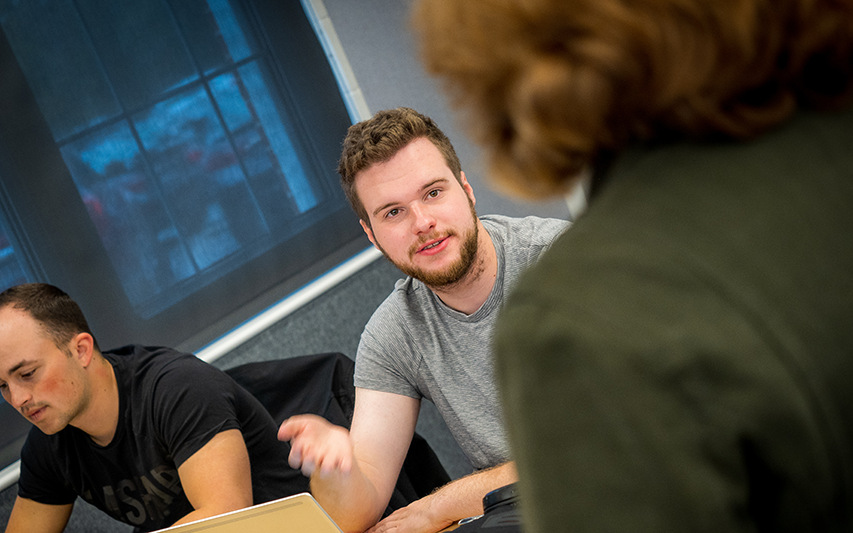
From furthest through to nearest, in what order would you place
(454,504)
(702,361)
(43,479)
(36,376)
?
(43,479) → (36,376) → (454,504) → (702,361)

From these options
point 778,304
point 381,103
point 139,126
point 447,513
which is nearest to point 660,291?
point 778,304

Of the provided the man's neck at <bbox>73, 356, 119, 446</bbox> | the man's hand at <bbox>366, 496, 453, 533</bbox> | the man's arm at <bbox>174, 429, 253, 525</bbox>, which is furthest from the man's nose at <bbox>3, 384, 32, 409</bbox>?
the man's hand at <bbox>366, 496, 453, 533</bbox>

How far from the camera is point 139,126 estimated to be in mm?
1823

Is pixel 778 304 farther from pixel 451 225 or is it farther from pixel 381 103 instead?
pixel 381 103

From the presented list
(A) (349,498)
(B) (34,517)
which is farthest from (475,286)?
(B) (34,517)

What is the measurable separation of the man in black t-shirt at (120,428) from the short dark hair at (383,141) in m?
0.49

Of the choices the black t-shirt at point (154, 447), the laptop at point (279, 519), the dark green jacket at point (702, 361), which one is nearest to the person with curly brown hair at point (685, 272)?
the dark green jacket at point (702, 361)

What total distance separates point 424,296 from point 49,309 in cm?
76

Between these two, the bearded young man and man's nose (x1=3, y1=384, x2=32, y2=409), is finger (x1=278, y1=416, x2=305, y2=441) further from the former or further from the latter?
man's nose (x1=3, y1=384, x2=32, y2=409)

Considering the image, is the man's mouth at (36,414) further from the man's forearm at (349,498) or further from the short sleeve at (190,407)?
the man's forearm at (349,498)

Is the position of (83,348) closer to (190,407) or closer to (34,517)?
(190,407)

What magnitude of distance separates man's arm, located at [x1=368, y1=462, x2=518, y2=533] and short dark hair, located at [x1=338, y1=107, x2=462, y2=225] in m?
0.55

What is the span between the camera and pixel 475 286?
4.05 feet

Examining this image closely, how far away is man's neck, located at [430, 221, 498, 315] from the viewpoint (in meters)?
1.22
